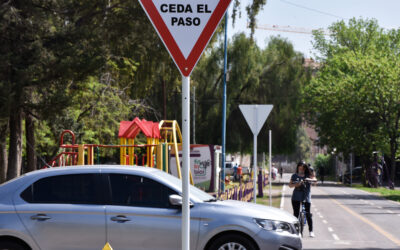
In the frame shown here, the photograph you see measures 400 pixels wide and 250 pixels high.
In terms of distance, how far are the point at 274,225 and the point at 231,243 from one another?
62 cm

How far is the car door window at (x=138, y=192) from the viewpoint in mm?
8406

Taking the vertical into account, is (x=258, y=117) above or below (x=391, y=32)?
below

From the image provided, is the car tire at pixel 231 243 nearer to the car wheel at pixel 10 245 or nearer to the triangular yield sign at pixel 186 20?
the car wheel at pixel 10 245

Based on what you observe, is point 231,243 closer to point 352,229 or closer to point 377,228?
point 352,229

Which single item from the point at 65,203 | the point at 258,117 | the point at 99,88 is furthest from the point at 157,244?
the point at 99,88

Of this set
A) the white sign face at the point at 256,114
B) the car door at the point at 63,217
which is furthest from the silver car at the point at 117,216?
the white sign face at the point at 256,114

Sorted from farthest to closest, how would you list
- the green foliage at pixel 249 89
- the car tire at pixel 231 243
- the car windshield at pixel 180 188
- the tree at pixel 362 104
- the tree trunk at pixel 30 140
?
the green foliage at pixel 249 89
the tree at pixel 362 104
the tree trunk at pixel 30 140
the car windshield at pixel 180 188
the car tire at pixel 231 243

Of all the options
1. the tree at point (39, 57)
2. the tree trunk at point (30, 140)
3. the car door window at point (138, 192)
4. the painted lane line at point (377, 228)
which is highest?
the tree at point (39, 57)

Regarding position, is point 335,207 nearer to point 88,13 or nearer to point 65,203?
point 88,13

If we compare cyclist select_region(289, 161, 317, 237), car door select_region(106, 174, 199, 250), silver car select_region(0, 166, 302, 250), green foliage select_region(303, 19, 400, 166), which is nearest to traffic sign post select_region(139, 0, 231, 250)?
silver car select_region(0, 166, 302, 250)

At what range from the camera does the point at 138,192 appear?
8484 millimetres

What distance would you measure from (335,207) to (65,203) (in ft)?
68.9

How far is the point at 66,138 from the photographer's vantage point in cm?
3703

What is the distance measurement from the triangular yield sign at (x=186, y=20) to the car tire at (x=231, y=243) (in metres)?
4.14
